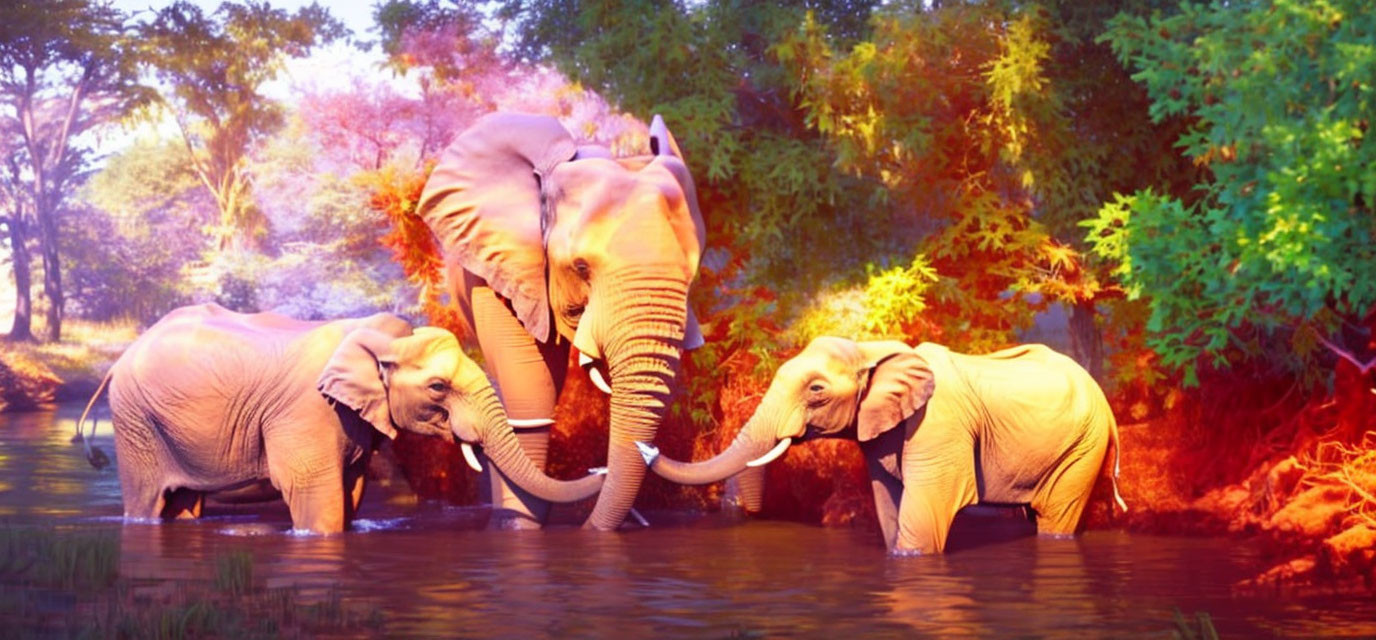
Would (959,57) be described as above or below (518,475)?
above

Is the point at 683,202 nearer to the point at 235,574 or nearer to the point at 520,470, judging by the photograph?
the point at 520,470

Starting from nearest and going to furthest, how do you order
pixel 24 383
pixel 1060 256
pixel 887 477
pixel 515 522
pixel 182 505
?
pixel 887 477, pixel 515 522, pixel 182 505, pixel 1060 256, pixel 24 383

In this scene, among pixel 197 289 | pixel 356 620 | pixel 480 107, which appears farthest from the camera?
pixel 197 289

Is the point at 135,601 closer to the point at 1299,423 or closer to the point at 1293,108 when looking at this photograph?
the point at 1293,108

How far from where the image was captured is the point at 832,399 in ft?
46.0

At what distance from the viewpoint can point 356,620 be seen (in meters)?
11.2

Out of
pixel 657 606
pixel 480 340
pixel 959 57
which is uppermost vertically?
pixel 959 57

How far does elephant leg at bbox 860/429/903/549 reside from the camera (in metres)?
14.4

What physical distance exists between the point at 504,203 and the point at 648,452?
8.30ft

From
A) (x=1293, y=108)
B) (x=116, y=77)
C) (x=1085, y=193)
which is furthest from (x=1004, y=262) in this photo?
(x=116, y=77)

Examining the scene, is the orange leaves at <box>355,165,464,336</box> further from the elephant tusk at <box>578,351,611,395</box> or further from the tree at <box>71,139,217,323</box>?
the tree at <box>71,139,217,323</box>

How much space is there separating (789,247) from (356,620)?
822 cm

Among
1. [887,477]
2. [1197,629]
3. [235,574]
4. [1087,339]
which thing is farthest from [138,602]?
[1087,339]

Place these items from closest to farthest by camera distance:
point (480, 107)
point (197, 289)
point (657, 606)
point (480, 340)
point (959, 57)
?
point (657, 606) → point (480, 340) → point (959, 57) → point (480, 107) → point (197, 289)
